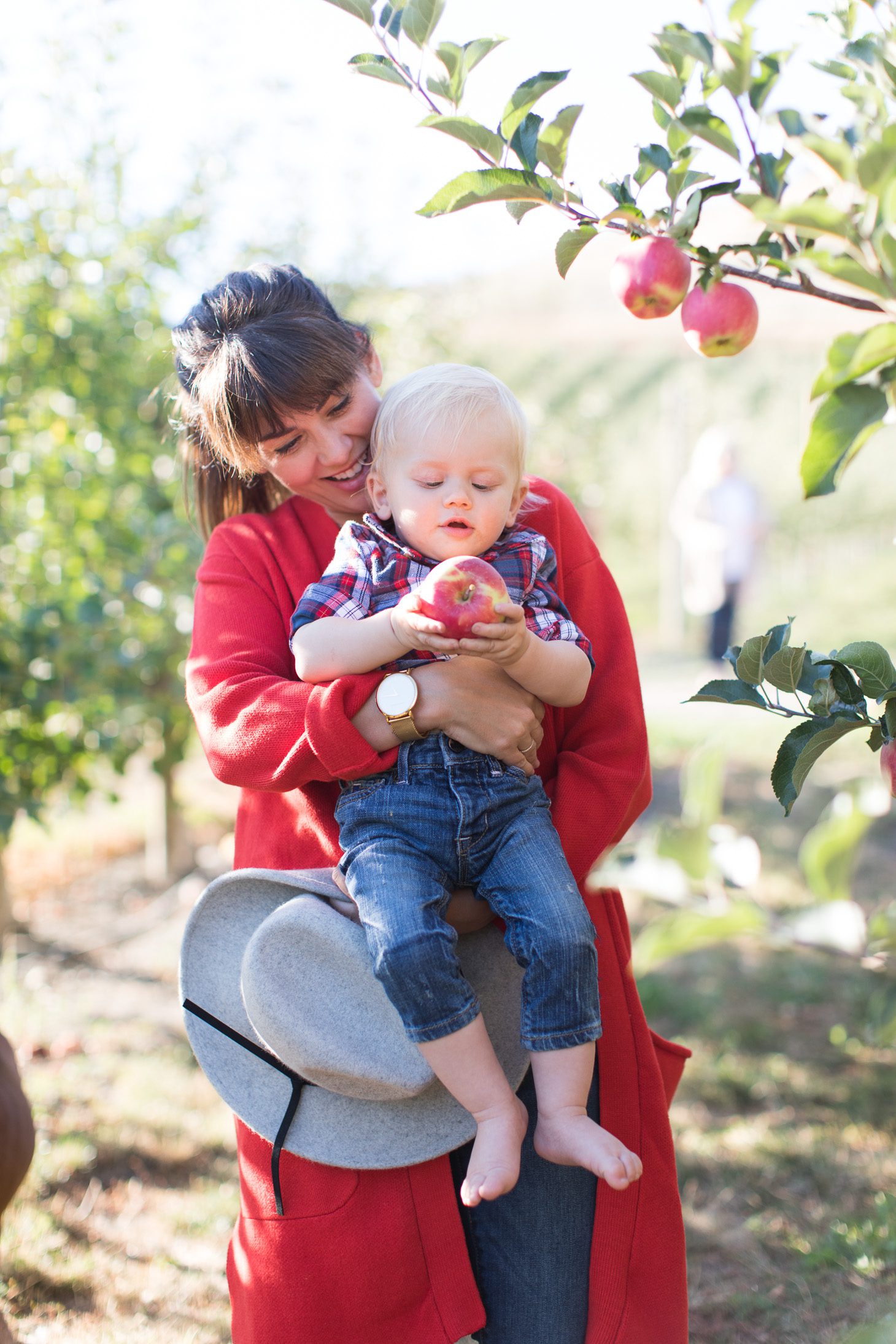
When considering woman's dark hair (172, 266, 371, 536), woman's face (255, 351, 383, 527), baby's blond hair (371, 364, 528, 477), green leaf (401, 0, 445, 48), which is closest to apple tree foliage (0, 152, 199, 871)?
woman's dark hair (172, 266, 371, 536)

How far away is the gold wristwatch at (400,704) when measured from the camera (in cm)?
131

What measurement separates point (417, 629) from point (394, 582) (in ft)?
0.53

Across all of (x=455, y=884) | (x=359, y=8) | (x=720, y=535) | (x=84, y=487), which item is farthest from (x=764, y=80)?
(x=720, y=535)

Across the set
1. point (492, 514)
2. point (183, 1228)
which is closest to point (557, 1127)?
point (492, 514)

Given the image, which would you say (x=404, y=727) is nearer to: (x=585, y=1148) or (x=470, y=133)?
(x=585, y=1148)

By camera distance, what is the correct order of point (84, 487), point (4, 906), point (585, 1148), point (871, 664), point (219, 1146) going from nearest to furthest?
point (871, 664), point (585, 1148), point (219, 1146), point (84, 487), point (4, 906)

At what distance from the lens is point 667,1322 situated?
4.37 ft

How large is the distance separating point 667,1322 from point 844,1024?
7.10 feet

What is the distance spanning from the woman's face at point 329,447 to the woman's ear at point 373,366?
3 centimetres

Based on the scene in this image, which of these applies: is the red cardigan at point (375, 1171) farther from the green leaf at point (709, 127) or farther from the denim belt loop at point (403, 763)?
the green leaf at point (709, 127)

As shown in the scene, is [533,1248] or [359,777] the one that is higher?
[359,777]

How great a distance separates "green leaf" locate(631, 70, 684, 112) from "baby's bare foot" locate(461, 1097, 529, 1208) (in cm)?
100

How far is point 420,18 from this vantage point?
1.00m

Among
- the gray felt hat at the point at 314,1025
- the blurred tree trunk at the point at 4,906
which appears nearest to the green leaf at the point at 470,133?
the gray felt hat at the point at 314,1025
